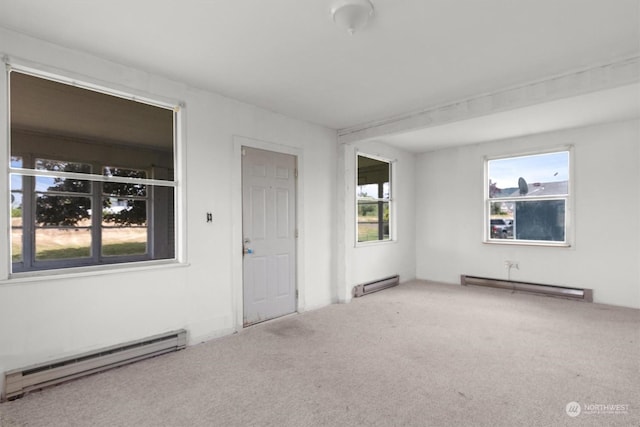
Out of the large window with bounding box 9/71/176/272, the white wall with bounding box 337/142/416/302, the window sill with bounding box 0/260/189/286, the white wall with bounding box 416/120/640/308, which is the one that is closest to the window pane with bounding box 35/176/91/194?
the large window with bounding box 9/71/176/272

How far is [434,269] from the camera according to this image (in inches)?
250

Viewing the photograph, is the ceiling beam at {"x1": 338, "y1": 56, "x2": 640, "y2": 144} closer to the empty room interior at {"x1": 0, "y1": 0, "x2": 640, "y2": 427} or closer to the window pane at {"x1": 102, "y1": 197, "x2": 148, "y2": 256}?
the empty room interior at {"x1": 0, "y1": 0, "x2": 640, "y2": 427}

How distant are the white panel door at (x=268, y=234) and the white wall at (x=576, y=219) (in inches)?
126

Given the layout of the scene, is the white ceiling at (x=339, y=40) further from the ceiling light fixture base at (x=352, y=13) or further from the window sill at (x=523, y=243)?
the window sill at (x=523, y=243)

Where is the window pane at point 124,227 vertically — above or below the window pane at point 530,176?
below

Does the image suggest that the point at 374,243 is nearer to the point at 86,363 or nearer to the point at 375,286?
the point at 375,286

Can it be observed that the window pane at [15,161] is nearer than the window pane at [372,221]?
Yes

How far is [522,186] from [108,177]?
572cm

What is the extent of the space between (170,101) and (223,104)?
58 cm

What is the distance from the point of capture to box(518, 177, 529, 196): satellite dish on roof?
17.5 ft

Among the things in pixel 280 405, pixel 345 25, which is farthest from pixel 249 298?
pixel 345 25

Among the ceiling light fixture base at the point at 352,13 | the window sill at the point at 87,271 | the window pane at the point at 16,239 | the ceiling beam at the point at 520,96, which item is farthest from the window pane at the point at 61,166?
the ceiling beam at the point at 520,96

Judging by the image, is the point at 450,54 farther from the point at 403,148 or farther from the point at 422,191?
the point at 422,191

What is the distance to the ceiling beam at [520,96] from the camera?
110 inches
